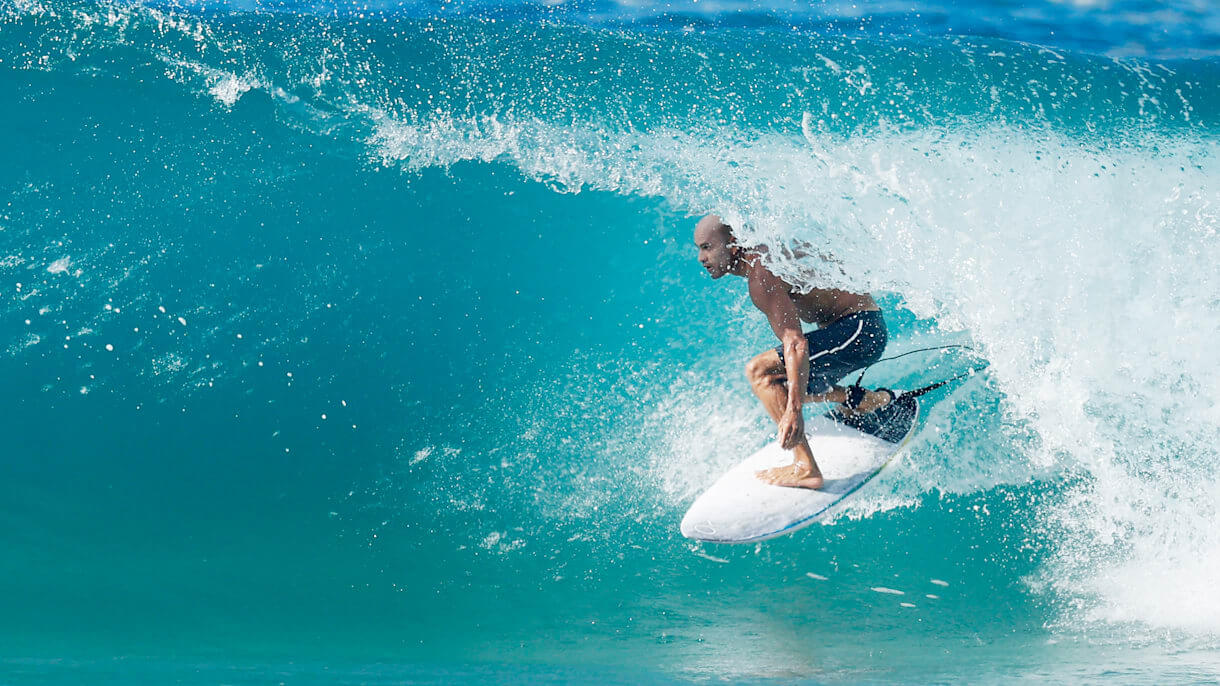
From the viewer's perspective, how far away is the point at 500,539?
543 centimetres

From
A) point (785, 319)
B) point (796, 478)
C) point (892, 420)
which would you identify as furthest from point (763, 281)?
point (892, 420)

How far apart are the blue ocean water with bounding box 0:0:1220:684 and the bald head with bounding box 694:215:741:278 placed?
17.9 inches

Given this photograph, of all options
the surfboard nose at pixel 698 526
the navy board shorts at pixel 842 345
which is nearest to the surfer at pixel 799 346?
the navy board shorts at pixel 842 345

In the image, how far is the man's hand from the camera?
397 centimetres

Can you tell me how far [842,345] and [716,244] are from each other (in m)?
0.93

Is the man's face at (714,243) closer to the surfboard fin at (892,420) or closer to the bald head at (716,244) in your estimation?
the bald head at (716,244)

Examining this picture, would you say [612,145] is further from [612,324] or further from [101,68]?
[101,68]

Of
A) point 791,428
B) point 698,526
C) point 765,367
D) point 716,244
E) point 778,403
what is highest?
point 716,244

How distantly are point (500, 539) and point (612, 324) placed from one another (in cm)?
168

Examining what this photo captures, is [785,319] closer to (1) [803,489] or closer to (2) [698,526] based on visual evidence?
(1) [803,489]

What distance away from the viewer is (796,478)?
14.3 ft

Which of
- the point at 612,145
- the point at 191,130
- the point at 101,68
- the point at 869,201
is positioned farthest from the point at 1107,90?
the point at 101,68

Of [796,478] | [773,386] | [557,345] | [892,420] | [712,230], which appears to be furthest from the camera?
[557,345]

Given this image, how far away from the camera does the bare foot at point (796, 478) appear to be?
4.33 m
